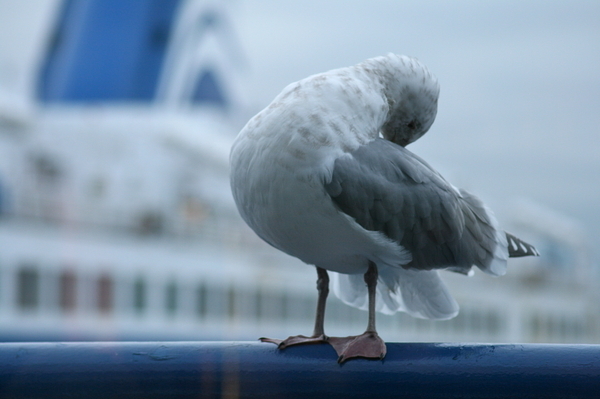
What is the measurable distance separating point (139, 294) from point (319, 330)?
1597 cm

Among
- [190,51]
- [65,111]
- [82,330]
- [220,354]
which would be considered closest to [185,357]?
[220,354]

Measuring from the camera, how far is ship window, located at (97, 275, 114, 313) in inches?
685

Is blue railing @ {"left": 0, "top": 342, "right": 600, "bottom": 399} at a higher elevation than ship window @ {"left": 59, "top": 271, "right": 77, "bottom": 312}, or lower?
higher

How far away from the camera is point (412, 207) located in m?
2.24

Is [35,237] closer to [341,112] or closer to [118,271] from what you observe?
[118,271]

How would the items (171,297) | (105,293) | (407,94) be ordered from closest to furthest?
(407,94)
(105,293)
(171,297)

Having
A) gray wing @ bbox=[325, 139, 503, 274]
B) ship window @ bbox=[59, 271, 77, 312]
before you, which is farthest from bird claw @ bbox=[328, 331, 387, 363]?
ship window @ bbox=[59, 271, 77, 312]

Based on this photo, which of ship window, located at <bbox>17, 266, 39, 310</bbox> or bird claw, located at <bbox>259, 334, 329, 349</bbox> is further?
ship window, located at <bbox>17, 266, 39, 310</bbox>

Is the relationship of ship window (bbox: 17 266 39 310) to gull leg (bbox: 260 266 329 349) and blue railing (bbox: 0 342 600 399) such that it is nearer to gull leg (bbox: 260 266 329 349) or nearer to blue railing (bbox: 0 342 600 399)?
gull leg (bbox: 260 266 329 349)

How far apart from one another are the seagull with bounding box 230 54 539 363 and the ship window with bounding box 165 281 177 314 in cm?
1592

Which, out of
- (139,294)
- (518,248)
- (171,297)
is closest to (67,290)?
(139,294)

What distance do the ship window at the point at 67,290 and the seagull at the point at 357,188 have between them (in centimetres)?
1530

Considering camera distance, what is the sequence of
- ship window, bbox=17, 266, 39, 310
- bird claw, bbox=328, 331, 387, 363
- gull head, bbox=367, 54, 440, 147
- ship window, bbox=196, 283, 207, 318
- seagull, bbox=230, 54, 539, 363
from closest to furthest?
1. bird claw, bbox=328, 331, 387, 363
2. seagull, bbox=230, 54, 539, 363
3. gull head, bbox=367, 54, 440, 147
4. ship window, bbox=17, 266, 39, 310
5. ship window, bbox=196, 283, 207, 318

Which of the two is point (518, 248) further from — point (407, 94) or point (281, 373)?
point (281, 373)
